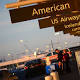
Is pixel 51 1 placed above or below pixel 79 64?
above

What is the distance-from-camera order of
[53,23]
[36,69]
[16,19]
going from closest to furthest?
1. [16,19]
2. [53,23]
3. [36,69]

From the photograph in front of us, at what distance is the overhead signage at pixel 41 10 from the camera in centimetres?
762

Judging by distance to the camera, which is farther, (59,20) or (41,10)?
(59,20)

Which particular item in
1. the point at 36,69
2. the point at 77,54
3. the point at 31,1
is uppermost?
the point at 31,1

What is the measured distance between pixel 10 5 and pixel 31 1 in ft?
2.22

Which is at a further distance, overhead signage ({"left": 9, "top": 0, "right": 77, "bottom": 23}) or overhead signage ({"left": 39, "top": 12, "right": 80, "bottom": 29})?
overhead signage ({"left": 39, "top": 12, "right": 80, "bottom": 29})

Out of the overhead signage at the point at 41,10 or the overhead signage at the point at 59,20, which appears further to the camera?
the overhead signage at the point at 59,20

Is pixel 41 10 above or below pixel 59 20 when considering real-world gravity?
above

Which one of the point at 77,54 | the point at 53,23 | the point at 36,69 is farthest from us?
the point at 36,69

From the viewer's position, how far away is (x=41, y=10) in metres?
7.81

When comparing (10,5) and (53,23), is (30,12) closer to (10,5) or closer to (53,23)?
(10,5)

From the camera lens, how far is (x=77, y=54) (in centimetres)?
1070

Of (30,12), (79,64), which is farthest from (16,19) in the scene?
(79,64)

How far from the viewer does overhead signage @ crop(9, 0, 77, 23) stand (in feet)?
25.0
